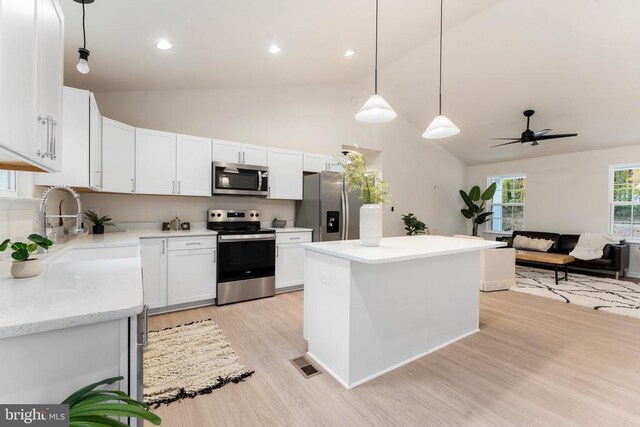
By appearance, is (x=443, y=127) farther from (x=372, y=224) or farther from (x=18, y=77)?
(x=18, y=77)

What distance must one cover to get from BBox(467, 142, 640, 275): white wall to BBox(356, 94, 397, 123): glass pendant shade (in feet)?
19.8

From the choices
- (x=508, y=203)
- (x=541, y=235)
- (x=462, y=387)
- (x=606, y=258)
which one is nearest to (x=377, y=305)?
(x=462, y=387)

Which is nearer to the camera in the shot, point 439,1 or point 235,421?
point 235,421

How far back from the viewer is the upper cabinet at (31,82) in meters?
1.00

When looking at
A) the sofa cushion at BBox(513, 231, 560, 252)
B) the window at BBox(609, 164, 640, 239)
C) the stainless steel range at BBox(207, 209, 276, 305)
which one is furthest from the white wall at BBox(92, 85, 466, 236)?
the window at BBox(609, 164, 640, 239)

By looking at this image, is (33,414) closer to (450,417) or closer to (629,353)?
(450,417)

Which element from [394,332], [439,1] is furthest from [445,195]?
[394,332]

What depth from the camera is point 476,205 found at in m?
7.62

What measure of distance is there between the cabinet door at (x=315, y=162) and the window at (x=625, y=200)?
18.8 ft

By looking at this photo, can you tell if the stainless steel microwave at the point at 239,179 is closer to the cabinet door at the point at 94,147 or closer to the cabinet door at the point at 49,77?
the cabinet door at the point at 94,147

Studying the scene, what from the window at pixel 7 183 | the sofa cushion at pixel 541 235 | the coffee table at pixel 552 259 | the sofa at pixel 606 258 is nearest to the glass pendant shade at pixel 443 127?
the window at pixel 7 183

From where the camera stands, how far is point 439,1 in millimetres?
3238

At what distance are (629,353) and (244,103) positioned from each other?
5.26 metres

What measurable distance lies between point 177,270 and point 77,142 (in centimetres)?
160
